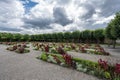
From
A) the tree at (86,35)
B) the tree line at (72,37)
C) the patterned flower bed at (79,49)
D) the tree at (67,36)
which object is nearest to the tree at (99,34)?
the tree line at (72,37)

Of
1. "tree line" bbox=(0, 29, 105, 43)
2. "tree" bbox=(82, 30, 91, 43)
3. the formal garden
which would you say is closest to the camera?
the formal garden

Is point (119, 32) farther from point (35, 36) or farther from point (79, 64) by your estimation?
point (35, 36)

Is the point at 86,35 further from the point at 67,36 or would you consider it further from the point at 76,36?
the point at 67,36

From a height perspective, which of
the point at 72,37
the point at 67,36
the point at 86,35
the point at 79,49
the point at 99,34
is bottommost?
the point at 79,49

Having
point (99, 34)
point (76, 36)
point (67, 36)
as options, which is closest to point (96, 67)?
point (99, 34)

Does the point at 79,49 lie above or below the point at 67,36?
below

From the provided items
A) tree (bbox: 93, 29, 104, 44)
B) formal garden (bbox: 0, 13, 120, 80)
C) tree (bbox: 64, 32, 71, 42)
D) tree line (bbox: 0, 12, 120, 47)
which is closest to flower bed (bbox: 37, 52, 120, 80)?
formal garden (bbox: 0, 13, 120, 80)

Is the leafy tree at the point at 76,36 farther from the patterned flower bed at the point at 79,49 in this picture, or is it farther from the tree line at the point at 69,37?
the patterned flower bed at the point at 79,49

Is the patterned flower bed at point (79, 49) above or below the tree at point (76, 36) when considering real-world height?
below

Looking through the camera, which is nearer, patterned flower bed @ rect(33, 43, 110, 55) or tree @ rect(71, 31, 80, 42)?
patterned flower bed @ rect(33, 43, 110, 55)

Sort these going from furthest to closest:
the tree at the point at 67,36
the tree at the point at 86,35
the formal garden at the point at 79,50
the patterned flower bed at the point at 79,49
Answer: the tree at the point at 67,36, the tree at the point at 86,35, the patterned flower bed at the point at 79,49, the formal garden at the point at 79,50

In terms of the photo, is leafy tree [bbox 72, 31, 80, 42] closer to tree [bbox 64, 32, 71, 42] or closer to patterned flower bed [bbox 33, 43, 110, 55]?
tree [bbox 64, 32, 71, 42]

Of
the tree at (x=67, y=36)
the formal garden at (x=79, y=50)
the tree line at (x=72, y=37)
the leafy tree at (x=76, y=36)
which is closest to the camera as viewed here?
the formal garden at (x=79, y=50)

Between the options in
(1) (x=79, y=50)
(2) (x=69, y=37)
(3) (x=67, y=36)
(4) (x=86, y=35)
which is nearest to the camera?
(1) (x=79, y=50)
